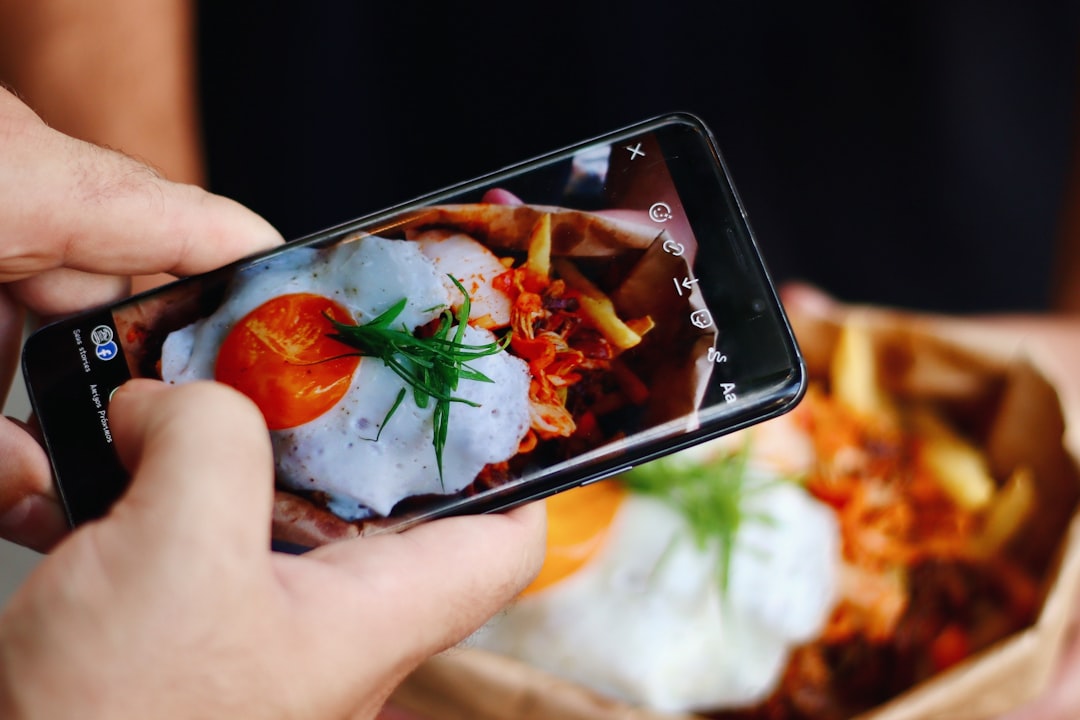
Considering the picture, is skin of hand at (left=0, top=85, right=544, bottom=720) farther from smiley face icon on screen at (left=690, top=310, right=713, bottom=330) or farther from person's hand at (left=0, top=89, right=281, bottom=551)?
smiley face icon on screen at (left=690, top=310, right=713, bottom=330)

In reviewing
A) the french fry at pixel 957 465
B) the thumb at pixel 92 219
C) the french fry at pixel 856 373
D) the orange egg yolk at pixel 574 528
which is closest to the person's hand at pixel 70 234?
the thumb at pixel 92 219

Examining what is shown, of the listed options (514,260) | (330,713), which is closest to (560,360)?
(514,260)

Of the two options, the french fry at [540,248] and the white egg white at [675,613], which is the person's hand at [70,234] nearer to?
the french fry at [540,248]

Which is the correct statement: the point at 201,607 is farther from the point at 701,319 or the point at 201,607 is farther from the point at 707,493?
the point at 707,493

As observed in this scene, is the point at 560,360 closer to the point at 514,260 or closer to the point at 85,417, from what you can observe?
the point at 514,260

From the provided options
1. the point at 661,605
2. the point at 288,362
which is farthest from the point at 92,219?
the point at 661,605

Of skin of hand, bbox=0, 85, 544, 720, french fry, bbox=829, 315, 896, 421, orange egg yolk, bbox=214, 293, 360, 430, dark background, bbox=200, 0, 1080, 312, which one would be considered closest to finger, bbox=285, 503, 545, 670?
skin of hand, bbox=0, 85, 544, 720
